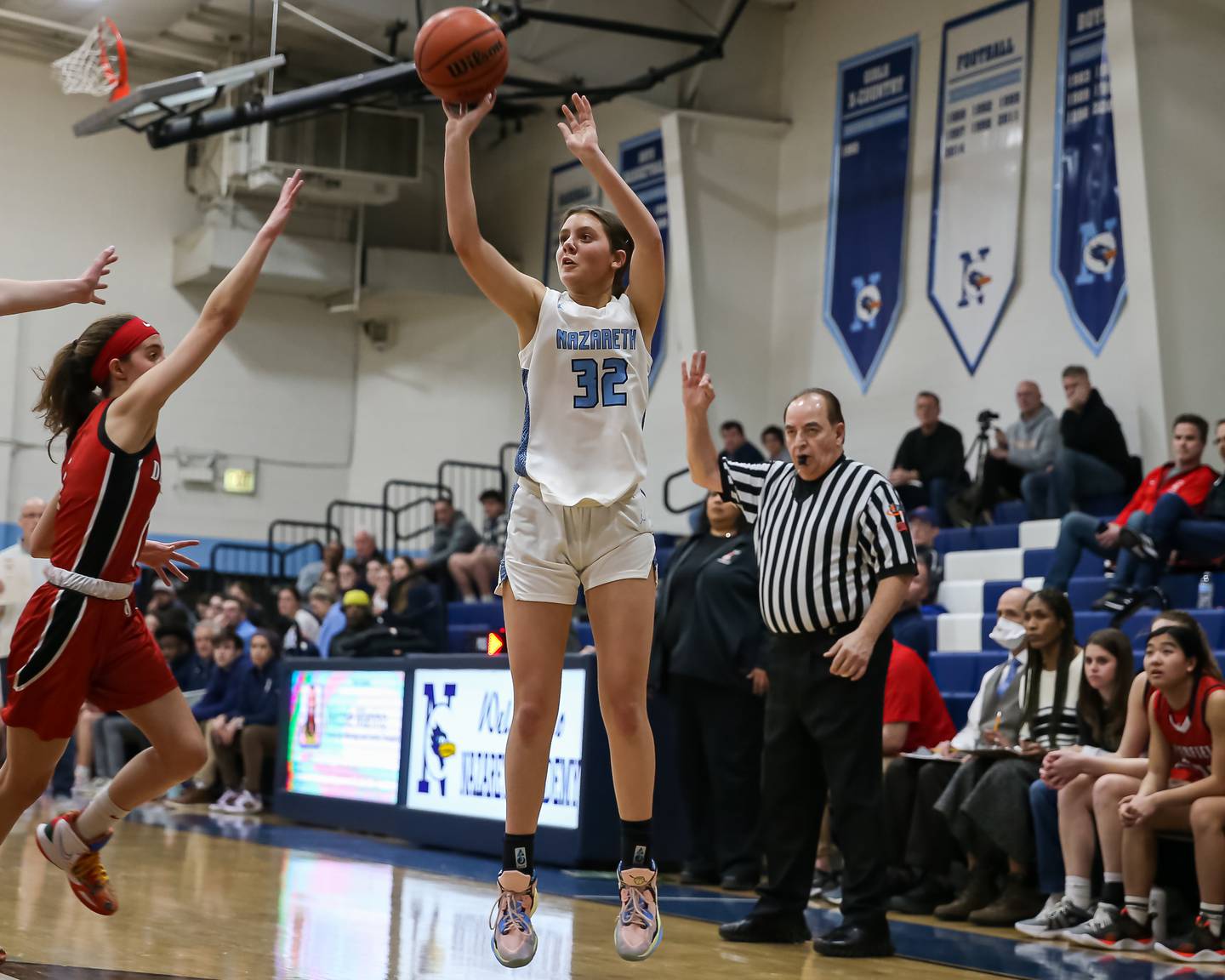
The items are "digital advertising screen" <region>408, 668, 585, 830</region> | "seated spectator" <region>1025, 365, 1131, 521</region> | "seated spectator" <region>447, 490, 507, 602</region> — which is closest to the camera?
"digital advertising screen" <region>408, 668, 585, 830</region>

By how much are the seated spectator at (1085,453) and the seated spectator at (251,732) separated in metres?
5.69

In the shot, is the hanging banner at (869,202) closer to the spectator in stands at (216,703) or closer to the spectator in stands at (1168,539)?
the spectator in stands at (1168,539)

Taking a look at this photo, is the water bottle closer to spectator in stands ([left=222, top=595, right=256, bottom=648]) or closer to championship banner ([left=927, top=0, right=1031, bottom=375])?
championship banner ([left=927, top=0, right=1031, bottom=375])

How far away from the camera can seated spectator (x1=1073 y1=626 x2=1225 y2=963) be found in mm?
5277

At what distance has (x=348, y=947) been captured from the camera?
451 cm

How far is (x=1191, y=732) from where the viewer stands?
5.38 meters

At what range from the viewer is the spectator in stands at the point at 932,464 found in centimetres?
1166

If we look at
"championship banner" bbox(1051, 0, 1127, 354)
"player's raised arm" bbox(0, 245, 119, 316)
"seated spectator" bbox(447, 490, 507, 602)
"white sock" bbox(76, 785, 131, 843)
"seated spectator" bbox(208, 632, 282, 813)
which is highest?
"championship banner" bbox(1051, 0, 1127, 354)

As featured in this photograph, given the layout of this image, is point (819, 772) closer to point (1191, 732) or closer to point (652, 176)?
point (1191, 732)

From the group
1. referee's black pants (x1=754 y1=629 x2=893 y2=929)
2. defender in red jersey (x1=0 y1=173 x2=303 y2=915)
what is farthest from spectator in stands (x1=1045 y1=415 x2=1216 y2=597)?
defender in red jersey (x1=0 y1=173 x2=303 y2=915)

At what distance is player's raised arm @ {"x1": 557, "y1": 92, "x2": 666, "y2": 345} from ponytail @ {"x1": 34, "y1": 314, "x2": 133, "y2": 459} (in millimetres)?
1431

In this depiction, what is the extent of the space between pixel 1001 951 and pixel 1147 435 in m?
6.72

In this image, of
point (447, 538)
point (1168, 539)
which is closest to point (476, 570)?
point (447, 538)

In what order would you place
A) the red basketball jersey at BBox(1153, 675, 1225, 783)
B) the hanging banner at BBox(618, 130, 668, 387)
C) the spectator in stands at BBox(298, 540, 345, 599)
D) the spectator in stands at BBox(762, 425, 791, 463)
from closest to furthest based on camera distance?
the red basketball jersey at BBox(1153, 675, 1225, 783)
the spectator in stands at BBox(762, 425, 791, 463)
the spectator in stands at BBox(298, 540, 345, 599)
the hanging banner at BBox(618, 130, 668, 387)
